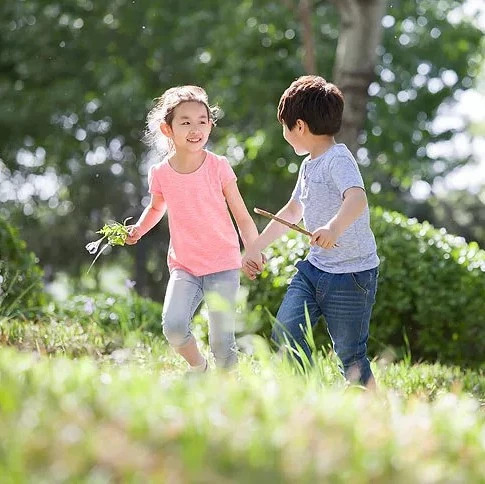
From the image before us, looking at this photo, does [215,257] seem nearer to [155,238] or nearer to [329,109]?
[329,109]

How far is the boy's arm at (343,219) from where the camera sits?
14.0ft

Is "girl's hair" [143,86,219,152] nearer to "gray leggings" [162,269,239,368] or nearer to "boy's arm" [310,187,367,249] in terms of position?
"gray leggings" [162,269,239,368]

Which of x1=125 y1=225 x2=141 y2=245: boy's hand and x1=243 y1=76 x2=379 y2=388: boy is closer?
x1=243 y1=76 x2=379 y2=388: boy

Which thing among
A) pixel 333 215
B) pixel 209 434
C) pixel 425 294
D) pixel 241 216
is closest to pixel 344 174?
pixel 333 215

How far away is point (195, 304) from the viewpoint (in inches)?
203

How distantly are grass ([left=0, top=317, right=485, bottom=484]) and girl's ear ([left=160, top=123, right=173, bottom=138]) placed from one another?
237cm

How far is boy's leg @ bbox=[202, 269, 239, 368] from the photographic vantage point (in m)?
5.05

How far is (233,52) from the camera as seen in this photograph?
17891 mm

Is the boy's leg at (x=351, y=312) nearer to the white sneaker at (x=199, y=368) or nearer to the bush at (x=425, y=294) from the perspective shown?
the white sneaker at (x=199, y=368)

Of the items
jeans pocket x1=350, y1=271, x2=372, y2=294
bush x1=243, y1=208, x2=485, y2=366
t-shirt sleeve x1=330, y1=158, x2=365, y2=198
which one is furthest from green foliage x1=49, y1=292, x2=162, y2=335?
t-shirt sleeve x1=330, y1=158, x2=365, y2=198

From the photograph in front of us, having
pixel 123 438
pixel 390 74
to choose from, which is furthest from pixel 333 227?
pixel 390 74

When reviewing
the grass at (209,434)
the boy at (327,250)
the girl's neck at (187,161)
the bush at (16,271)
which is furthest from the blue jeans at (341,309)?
the bush at (16,271)

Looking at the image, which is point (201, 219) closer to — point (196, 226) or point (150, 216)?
point (196, 226)

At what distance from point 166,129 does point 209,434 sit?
312cm
